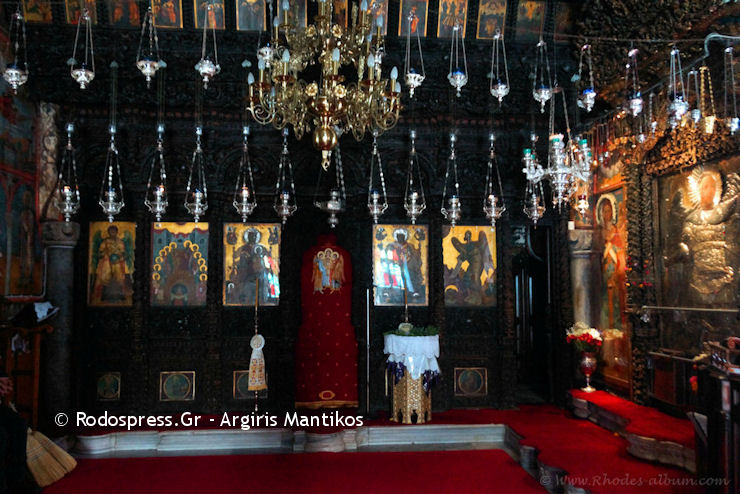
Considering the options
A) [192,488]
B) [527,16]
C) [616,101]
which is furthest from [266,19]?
[192,488]

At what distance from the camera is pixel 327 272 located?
905cm

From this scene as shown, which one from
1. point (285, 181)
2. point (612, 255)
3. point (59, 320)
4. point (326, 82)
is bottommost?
point (59, 320)

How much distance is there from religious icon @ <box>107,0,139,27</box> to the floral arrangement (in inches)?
356

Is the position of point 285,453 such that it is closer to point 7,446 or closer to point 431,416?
point 431,416

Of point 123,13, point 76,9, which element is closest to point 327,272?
point 123,13

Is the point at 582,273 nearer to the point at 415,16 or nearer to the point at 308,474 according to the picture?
Answer: the point at 415,16

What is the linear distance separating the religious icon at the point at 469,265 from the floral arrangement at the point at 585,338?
143 cm

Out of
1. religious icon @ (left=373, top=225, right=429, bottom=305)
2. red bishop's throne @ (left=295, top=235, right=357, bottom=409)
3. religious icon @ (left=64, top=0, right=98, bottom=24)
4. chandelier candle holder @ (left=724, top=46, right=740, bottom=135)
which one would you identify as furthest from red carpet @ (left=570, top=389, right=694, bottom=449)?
religious icon @ (left=64, top=0, right=98, bottom=24)

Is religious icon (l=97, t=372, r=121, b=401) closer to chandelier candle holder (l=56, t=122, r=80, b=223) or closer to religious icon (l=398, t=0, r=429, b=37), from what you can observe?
chandelier candle holder (l=56, t=122, r=80, b=223)

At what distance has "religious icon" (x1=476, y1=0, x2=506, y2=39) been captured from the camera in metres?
9.02

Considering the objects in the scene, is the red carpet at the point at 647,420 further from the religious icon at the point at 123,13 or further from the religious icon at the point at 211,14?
the religious icon at the point at 123,13

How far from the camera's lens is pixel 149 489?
6027 millimetres

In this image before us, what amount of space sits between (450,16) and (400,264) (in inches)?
173

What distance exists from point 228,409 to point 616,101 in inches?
323
